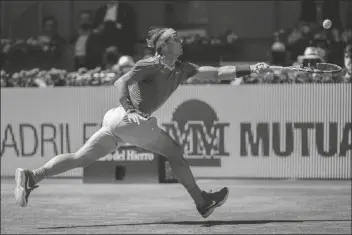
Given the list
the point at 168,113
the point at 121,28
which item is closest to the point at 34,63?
the point at 121,28

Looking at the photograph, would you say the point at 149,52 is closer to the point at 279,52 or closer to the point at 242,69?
the point at 279,52

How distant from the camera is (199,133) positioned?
71.1 feet

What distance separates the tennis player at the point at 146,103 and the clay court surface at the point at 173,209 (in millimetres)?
4547

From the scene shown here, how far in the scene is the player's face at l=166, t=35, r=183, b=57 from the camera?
845cm

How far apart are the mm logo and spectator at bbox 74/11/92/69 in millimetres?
3385

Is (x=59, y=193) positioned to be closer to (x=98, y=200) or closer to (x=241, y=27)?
(x=98, y=200)

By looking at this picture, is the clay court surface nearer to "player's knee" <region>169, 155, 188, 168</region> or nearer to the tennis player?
"player's knee" <region>169, 155, 188, 168</region>

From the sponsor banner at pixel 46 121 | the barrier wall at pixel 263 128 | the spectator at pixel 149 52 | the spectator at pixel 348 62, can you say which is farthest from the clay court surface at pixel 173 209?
the spectator at pixel 149 52

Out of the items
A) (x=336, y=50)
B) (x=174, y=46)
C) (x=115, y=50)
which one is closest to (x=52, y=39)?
(x=115, y=50)

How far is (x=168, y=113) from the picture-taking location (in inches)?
861

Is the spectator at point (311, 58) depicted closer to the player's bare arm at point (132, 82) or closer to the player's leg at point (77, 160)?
the player's bare arm at point (132, 82)

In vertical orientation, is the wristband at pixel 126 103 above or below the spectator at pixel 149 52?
above

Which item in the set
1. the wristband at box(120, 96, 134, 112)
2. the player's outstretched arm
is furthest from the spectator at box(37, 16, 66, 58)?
the player's outstretched arm

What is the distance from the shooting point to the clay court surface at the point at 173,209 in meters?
14.6
